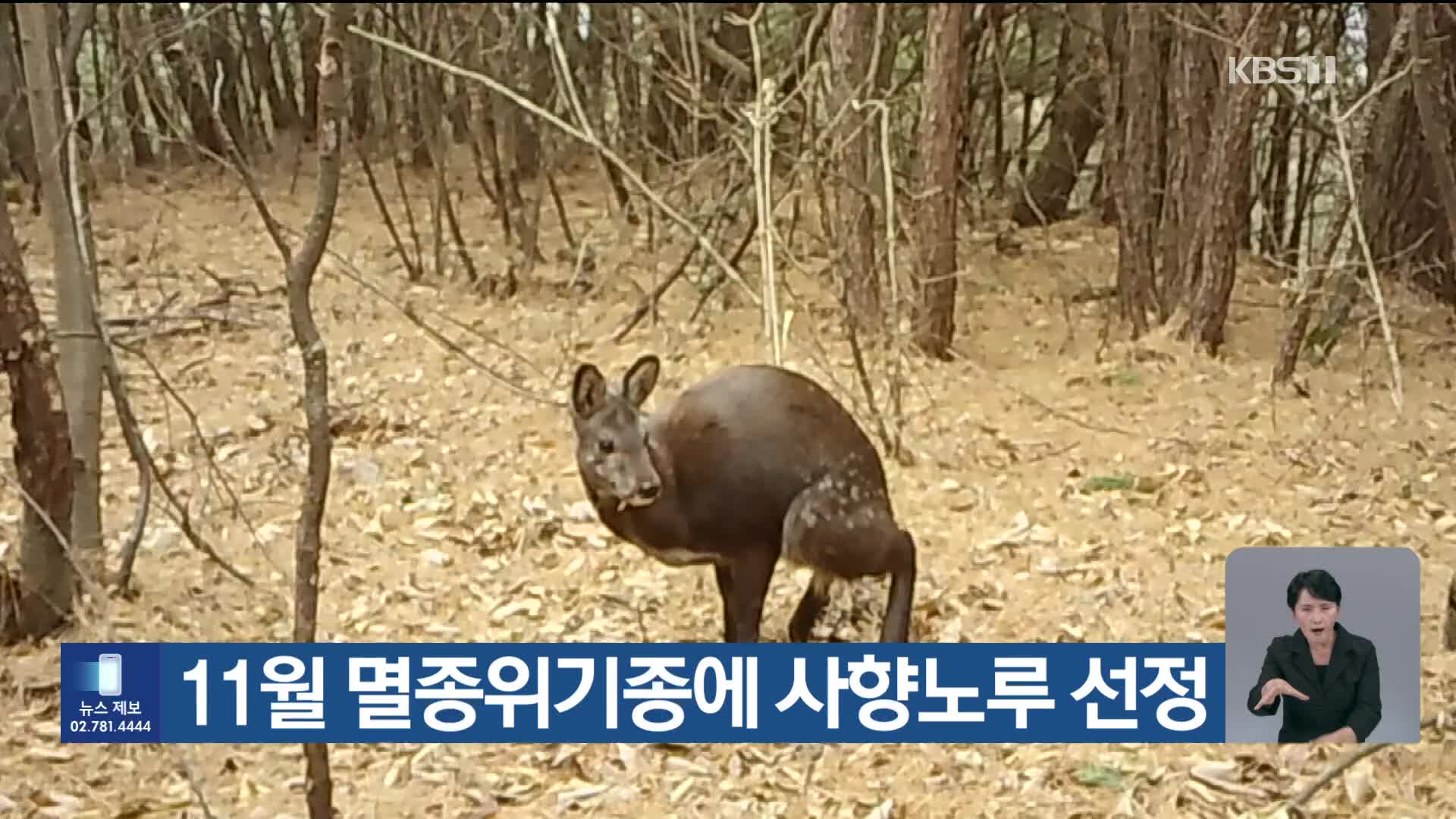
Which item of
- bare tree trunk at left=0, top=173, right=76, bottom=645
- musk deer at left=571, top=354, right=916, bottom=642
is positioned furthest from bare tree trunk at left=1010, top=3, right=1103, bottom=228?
bare tree trunk at left=0, top=173, right=76, bottom=645

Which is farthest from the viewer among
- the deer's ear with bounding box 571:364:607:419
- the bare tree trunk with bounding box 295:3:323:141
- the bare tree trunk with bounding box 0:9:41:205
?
the bare tree trunk with bounding box 295:3:323:141

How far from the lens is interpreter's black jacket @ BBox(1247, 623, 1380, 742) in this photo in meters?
2.17

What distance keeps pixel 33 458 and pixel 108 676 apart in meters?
0.60

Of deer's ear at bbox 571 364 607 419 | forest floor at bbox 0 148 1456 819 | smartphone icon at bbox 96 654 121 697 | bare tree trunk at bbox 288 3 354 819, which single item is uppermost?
bare tree trunk at bbox 288 3 354 819

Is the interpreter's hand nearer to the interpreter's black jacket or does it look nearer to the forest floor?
the interpreter's black jacket

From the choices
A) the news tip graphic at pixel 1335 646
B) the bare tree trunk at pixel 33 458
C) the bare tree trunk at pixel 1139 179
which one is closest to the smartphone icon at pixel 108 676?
the bare tree trunk at pixel 33 458

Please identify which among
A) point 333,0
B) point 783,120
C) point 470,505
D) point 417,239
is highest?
point 333,0

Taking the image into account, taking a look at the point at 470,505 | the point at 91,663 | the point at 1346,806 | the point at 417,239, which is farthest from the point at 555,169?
the point at 1346,806

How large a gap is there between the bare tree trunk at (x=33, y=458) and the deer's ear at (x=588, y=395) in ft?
3.12

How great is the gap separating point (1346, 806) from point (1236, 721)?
7.7 inches

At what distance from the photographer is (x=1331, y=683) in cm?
217

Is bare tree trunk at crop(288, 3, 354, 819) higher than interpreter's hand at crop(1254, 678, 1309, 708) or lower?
higher

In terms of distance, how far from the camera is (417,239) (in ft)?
18.8

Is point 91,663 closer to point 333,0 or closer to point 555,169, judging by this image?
point 333,0
